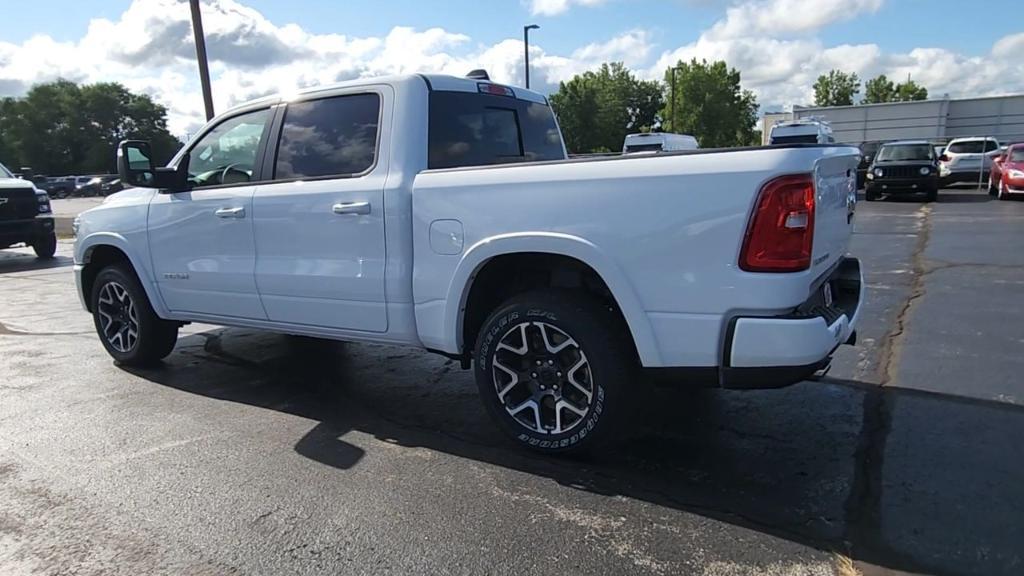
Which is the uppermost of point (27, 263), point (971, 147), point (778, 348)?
point (971, 147)

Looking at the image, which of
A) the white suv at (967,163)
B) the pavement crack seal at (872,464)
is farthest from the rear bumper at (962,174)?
the pavement crack seal at (872,464)

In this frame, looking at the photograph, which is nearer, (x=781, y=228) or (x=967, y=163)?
(x=781, y=228)

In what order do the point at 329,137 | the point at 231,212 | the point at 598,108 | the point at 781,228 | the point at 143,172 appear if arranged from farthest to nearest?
1. the point at 598,108
2. the point at 143,172
3. the point at 231,212
4. the point at 329,137
5. the point at 781,228

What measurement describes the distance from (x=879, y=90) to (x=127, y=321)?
99633mm

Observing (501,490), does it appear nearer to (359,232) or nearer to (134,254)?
(359,232)

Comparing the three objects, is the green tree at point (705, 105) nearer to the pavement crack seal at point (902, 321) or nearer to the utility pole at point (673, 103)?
the utility pole at point (673, 103)

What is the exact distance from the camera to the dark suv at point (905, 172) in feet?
61.5

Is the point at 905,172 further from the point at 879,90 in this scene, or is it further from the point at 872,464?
the point at 879,90

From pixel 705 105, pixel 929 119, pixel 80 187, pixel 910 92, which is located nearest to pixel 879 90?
pixel 910 92

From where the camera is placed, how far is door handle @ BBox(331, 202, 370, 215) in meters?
3.93

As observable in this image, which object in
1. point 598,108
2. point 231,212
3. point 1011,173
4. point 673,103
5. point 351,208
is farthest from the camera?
point 598,108

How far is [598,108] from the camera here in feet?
235

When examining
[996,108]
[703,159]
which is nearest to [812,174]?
[703,159]

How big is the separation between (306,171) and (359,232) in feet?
2.25
